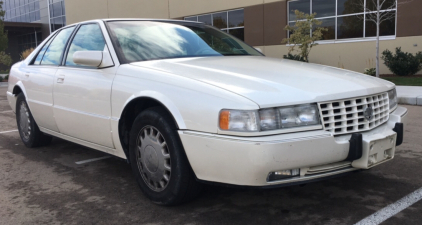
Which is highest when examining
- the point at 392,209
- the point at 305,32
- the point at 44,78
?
the point at 305,32

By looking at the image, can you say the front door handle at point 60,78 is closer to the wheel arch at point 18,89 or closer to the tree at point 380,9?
the wheel arch at point 18,89

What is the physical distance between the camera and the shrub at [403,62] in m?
13.8

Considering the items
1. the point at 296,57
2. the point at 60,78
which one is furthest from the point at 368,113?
the point at 296,57

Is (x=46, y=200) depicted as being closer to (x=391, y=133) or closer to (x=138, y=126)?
(x=138, y=126)

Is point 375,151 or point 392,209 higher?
point 375,151

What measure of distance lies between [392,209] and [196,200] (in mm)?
1476

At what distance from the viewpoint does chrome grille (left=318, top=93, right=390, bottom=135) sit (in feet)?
8.87

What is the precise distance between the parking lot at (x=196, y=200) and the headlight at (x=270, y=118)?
72 cm

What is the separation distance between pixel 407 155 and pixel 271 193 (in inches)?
77.7

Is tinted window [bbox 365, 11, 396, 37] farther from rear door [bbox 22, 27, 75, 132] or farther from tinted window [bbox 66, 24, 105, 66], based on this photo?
tinted window [bbox 66, 24, 105, 66]

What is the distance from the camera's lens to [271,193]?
343 centimetres

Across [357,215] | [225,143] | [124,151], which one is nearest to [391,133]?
[357,215]

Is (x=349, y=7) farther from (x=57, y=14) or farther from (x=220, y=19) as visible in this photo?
(x=57, y=14)

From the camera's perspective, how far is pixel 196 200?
3271 millimetres
